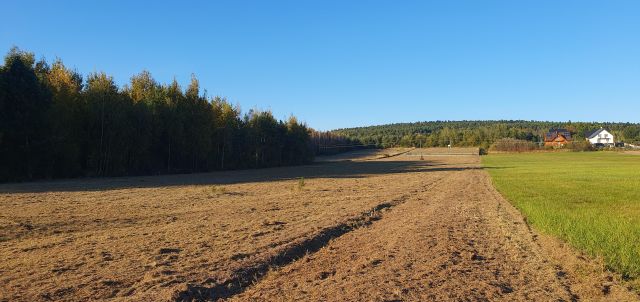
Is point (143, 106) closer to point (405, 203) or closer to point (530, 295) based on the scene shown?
point (405, 203)

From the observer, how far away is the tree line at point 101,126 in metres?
26.4

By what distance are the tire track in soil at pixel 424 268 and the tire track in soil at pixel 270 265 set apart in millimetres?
178

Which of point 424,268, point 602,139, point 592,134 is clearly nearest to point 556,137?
point 602,139

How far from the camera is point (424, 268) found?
7.04 meters

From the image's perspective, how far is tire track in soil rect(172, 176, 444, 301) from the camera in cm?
562

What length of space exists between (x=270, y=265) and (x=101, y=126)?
87.4ft

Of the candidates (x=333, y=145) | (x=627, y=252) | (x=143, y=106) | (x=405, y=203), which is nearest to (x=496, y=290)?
(x=627, y=252)

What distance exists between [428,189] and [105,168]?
2061 cm

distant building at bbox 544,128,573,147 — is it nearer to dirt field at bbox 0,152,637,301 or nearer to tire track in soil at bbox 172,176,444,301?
dirt field at bbox 0,152,637,301

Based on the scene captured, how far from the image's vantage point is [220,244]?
855 centimetres

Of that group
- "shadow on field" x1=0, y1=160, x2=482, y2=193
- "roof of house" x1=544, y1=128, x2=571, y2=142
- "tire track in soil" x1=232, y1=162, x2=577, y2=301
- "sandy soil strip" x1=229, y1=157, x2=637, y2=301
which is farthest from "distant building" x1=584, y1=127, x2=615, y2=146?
"sandy soil strip" x1=229, y1=157, x2=637, y2=301

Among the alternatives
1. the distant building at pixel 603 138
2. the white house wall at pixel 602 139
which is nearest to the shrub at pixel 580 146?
the distant building at pixel 603 138

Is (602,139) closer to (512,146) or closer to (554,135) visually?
(554,135)

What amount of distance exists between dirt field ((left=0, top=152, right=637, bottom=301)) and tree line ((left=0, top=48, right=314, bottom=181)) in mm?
14940
